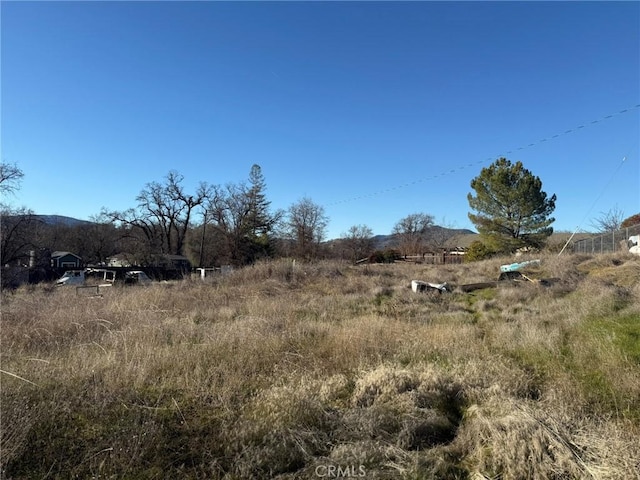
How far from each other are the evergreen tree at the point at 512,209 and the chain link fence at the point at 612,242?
4.50m

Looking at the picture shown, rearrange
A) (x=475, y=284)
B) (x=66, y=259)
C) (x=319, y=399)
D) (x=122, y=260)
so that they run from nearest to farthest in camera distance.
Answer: (x=319, y=399)
(x=475, y=284)
(x=122, y=260)
(x=66, y=259)

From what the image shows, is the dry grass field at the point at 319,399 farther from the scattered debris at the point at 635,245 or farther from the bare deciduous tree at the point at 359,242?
the bare deciduous tree at the point at 359,242

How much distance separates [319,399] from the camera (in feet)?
15.7

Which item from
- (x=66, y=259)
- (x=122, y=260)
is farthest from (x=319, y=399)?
(x=66, y=259)

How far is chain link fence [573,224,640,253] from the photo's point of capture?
26064 millimetres

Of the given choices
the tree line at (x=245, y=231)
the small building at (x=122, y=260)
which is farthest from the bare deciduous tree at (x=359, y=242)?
the small building at (x=122, y=260)

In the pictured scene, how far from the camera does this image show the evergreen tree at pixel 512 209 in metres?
39.5

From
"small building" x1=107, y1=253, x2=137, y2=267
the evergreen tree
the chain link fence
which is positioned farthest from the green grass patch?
"small building" x1=107, y1=253, x2=137, y2=267

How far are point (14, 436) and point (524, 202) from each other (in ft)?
143

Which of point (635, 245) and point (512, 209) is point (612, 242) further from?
point (512, 209)

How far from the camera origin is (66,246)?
221 ft

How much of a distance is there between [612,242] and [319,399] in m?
33.7

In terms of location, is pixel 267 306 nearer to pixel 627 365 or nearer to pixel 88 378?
pixel 88 378

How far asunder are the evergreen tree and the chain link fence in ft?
14.8
